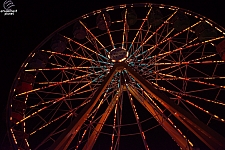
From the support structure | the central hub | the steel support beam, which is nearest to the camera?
the support structure

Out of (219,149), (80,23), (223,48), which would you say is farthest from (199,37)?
(219,149)

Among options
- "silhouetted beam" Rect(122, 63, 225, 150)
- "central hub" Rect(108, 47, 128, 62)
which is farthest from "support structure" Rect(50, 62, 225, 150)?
"central hub" Rect(108, 47, 128, 62)

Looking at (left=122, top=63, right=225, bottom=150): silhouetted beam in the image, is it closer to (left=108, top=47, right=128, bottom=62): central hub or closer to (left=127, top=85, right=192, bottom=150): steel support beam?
(left=127, top=85, right=192, bottom=150): steel support beam

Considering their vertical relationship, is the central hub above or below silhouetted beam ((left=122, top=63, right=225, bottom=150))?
above

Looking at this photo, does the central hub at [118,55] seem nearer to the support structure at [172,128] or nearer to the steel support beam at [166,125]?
the support structure at [172,128]

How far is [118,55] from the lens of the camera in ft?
32.6

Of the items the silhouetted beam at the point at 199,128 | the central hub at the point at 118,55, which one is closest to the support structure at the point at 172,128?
the silhouetted beam at the point at 199,128

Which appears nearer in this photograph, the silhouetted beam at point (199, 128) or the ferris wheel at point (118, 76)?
the silhouetted beam at point (199, 128)

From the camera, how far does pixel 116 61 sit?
978cm

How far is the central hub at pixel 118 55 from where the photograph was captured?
981 cm

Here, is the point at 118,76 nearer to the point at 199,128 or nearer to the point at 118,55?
the point at 118,55

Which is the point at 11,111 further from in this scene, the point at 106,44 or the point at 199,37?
the point at 199,37

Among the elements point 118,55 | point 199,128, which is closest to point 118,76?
point 118,55

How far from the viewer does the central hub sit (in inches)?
386
